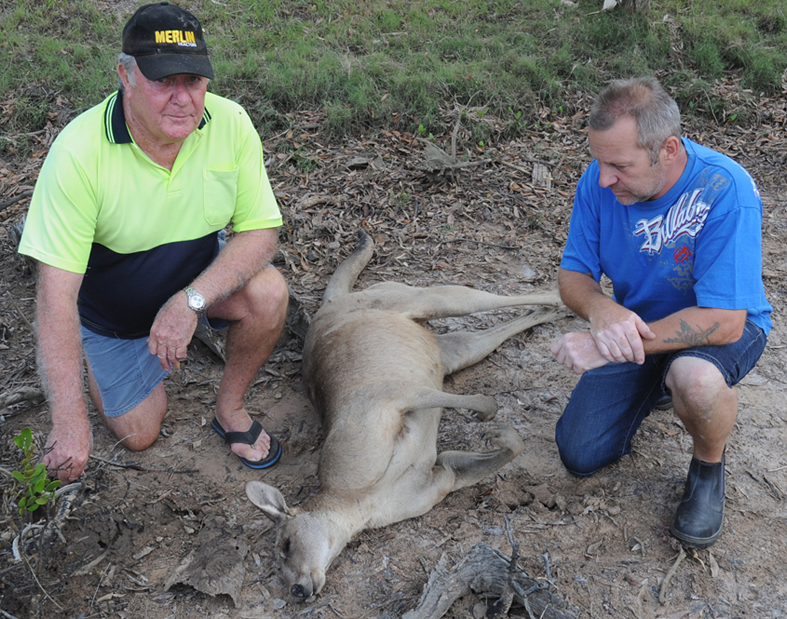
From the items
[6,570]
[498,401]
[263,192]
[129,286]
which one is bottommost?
[498,401]

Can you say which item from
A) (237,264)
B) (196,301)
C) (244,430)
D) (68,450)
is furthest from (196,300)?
(244,430)

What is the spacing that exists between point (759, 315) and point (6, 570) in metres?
3.75

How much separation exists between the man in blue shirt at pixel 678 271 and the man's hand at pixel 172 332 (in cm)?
195

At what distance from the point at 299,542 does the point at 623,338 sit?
6.34 ft

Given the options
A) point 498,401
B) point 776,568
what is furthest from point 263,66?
point 776,568

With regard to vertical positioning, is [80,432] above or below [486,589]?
above

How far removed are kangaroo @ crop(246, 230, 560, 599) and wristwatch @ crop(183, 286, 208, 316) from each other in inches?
39.4

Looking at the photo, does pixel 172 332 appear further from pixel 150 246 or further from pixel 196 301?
pixel 150 246

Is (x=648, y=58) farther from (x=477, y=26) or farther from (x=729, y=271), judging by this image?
(x=729, y=271)

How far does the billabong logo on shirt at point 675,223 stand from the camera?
3502 millimetres

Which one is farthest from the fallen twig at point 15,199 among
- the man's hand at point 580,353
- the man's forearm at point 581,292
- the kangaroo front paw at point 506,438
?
the man's hand at point 580,353

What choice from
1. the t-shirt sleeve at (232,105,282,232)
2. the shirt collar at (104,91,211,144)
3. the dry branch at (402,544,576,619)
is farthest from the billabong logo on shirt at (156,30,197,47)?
the dry branch at (402,544,576,619)

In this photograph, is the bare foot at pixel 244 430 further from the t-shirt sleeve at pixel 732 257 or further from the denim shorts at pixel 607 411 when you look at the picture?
the t-shirt sleeve at pixel 732 257

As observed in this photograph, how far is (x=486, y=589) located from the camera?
11.5 ft
